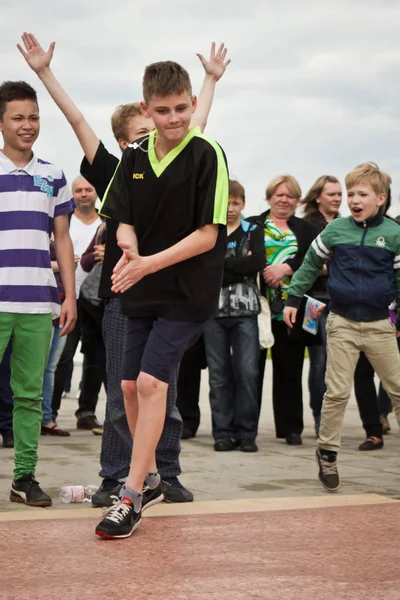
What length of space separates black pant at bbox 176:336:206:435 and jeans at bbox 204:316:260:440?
0.60m

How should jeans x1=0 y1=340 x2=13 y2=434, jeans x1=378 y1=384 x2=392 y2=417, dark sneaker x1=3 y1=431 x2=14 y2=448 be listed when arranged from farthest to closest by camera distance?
jeans x1=378 y1=384 x2=392 y2=417, jeans x1=0 y1=340 x2=13 y2=434, dark sneaker x1=3 y1=431 x2=14 y2=448

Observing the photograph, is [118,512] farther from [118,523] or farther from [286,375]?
[286,375]

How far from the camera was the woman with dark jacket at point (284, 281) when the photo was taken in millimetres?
9039

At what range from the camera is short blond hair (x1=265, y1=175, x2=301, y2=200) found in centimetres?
923

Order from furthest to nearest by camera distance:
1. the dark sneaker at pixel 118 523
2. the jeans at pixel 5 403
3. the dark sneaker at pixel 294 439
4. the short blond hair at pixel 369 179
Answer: the dark sneaker at pixel 294 439
the jeans at pixel 5 403
the short blond hair at pixel 369 179
the dark sneaker at pixel 118 523

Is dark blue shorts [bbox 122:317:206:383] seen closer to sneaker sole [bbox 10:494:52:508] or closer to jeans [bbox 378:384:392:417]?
sneaker sole [bbox 10:494:52:508]

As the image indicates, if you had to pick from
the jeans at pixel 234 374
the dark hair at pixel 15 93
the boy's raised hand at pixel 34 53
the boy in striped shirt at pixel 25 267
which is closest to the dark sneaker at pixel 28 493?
the boy in striped shirt at pixel 25 267

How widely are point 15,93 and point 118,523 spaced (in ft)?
8.04

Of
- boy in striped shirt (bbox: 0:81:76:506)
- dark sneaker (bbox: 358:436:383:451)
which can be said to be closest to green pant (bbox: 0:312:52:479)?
boy in striped shirt (bbox: 0:81:76:506)

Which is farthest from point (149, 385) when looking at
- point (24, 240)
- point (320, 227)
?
point (320, 227)

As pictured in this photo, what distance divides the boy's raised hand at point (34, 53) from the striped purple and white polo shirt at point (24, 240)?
0.55 metres

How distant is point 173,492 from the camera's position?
5648mm

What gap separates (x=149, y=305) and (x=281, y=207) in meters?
4.45

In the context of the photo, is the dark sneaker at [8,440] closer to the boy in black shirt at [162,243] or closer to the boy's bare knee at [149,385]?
the boy in black shirt at [162,243]
